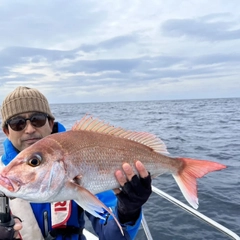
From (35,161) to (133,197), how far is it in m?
0.89

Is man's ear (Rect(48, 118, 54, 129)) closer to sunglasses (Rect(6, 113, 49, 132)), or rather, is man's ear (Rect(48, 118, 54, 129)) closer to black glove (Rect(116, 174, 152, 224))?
sunglasses (Rect(6, 113, 49, 132))

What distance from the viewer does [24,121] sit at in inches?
117

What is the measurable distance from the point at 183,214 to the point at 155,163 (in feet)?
15.2

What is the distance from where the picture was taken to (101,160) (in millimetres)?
2119

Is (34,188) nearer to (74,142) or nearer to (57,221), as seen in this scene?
(74,142)

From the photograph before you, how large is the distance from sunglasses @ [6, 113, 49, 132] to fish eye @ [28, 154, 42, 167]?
3.62ft

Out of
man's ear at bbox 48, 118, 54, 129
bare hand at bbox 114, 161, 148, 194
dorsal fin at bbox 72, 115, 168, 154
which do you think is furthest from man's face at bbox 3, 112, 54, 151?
bare hand at bbox 114, 161, 148, 194

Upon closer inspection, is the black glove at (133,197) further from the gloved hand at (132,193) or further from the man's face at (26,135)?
the man's face at (26,135)

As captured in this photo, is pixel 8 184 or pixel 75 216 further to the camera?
pixel 75 216

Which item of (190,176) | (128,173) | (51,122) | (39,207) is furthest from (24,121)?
(190,176)

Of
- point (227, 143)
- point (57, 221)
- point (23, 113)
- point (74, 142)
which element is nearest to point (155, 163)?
point (74, 142)

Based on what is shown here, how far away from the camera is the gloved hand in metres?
2.26

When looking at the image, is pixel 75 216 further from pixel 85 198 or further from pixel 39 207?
pixel 85 198

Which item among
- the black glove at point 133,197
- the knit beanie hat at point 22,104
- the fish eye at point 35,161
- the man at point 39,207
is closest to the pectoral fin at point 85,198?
the fish eye at point 35,161
